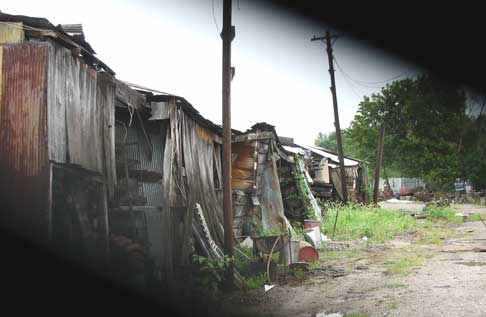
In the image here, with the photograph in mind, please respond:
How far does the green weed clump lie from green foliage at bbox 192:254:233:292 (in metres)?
7.01

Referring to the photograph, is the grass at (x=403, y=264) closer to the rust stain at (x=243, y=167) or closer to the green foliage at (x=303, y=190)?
the rust stain at (x=243, y=167)

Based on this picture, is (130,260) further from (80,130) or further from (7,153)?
(7,153)

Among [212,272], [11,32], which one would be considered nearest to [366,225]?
[212,272]

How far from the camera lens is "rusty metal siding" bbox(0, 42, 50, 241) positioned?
5.34m

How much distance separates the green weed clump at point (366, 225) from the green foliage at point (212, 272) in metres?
7.01

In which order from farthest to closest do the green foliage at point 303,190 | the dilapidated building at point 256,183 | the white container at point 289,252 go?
the green foliage at point 303,190 < the dilapidated building at point 256,183 < the white container at point 289,252

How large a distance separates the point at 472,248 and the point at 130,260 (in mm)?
8546

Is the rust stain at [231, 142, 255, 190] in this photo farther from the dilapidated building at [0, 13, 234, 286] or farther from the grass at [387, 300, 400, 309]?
the grass at [387, 300, 400, 309]

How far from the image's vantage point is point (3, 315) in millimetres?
4781

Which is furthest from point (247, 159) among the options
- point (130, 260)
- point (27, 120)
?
point (27, 120)

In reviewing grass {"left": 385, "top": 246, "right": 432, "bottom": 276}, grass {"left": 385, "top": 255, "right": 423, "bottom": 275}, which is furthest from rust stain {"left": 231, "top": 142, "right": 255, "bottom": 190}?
grass {"left": 385, "top": 255, "right": 423, "bottom": 275}

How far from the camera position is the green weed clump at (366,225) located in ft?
48.5

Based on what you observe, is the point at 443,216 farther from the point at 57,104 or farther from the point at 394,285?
the point at 57,104

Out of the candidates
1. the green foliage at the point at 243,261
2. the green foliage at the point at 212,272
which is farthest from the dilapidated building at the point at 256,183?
the green foliage at the point at 212,272
